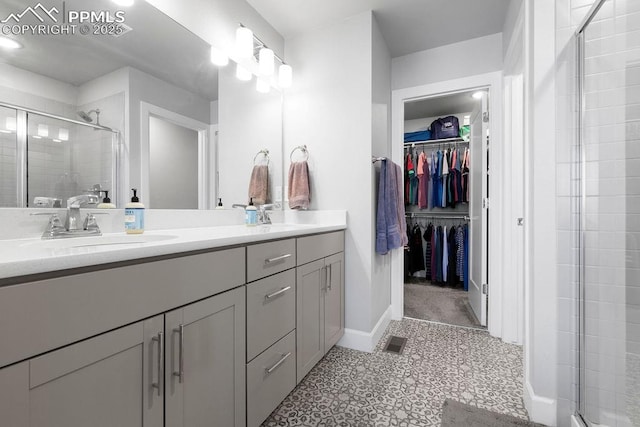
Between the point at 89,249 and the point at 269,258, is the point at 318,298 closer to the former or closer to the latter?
the point at 269,258

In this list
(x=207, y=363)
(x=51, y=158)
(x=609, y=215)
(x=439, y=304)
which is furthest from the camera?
(x=439, y=304)

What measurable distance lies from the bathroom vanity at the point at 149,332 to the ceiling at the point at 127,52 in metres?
0.67

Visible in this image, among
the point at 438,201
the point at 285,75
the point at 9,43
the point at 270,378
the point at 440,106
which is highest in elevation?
the point at 440,106

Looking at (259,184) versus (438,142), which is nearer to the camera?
(259,184)

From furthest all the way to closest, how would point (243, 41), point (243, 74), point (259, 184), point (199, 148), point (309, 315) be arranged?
point (259, 184), point (243, 74), point (243, 41), point (199, 148), point (309, 315)

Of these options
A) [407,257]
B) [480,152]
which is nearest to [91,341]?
[480,152]

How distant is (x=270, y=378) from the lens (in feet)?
4.03

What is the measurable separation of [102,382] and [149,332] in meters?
0.13

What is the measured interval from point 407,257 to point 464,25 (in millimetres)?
2679

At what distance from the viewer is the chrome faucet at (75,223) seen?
3.32 feet

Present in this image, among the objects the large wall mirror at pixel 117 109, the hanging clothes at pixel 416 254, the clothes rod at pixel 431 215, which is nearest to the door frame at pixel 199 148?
the large wall mirror at pixel 117 109

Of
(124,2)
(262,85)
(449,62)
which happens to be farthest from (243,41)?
(449,62)

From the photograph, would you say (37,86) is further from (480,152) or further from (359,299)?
(480,152)

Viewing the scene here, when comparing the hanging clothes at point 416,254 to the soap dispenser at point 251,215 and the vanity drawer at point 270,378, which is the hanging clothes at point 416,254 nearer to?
the soap dispenser at point 251,215
